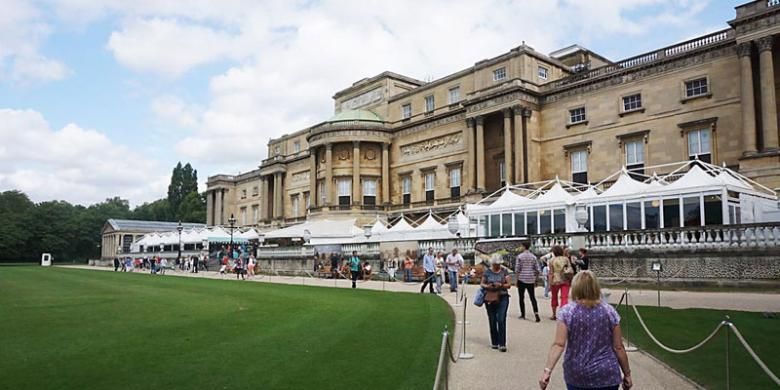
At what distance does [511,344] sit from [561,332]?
259 inches

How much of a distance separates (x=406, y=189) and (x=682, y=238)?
116 ft

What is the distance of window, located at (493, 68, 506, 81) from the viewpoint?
4859 centimetres

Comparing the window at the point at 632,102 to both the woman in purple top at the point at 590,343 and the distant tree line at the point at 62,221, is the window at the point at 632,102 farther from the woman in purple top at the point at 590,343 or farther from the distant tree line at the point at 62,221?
the distant tree line at the point at 62,221

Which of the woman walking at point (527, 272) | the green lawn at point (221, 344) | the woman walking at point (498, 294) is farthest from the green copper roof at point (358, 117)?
the woman walking at point (498, 294)

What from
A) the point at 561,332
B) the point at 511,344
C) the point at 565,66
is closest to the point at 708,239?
the point at 511,344

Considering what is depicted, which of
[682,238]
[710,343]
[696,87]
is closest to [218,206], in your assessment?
[696,87]

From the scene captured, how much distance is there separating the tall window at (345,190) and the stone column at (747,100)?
1383 inches

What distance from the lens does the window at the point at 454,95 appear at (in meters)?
53.2

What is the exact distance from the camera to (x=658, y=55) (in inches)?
1494

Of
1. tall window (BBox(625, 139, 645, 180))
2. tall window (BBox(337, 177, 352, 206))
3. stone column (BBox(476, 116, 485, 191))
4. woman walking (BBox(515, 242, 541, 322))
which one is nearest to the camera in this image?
woman walking (BBox(515, 242, 541, 322))

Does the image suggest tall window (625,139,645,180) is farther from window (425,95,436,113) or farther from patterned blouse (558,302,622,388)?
patterned blouse (558,302,622,388)

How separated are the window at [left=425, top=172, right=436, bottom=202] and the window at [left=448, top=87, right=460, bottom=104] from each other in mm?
6796

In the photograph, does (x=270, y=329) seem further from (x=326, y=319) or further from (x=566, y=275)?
(x=566, y=275)

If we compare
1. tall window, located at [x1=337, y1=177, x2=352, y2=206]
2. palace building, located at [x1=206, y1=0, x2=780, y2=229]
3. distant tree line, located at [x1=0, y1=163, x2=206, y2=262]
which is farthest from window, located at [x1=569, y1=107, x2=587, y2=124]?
distant tree line, located at [x1=0, y1=163, x2=206, y2=262]
